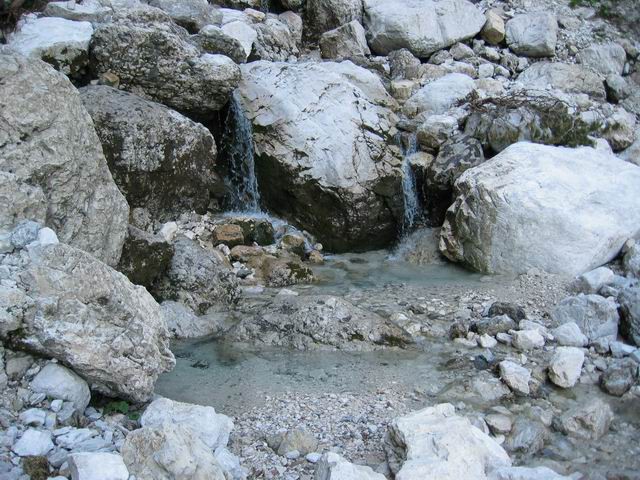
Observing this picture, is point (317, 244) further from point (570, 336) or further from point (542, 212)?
point (570, 336)

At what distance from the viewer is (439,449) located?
386cm

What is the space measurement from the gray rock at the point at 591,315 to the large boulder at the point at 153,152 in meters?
5.40

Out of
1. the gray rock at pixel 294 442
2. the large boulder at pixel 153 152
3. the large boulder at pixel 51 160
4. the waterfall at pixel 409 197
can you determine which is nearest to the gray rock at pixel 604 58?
→ the waterfall at pixel 409 197

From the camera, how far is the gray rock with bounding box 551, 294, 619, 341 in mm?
6375

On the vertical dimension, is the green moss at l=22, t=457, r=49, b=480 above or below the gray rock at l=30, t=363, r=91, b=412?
above

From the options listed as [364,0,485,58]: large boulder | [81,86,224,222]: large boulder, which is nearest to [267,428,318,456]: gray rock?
[81,86,224,222]: large boulder

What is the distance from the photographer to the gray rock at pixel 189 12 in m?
12.1

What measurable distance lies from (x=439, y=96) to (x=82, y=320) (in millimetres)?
8975

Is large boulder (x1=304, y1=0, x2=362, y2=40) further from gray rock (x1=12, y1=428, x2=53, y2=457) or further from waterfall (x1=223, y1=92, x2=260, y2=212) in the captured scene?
gray rock (x1=12, y1=428, x2=53, y2=457)

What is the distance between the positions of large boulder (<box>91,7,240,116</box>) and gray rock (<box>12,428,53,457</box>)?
7.04 metres

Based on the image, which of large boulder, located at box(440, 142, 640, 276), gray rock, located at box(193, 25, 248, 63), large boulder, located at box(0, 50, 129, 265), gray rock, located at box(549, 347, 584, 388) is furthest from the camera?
gray rock, located at box(193, 25, 248, 63)

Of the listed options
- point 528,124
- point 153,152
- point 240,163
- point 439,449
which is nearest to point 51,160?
point 153,152

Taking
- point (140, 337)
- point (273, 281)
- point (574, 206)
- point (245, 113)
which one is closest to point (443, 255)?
point (574, 206)

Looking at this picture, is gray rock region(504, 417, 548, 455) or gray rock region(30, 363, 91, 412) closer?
gray rock region(30, 363, 91, 412)
